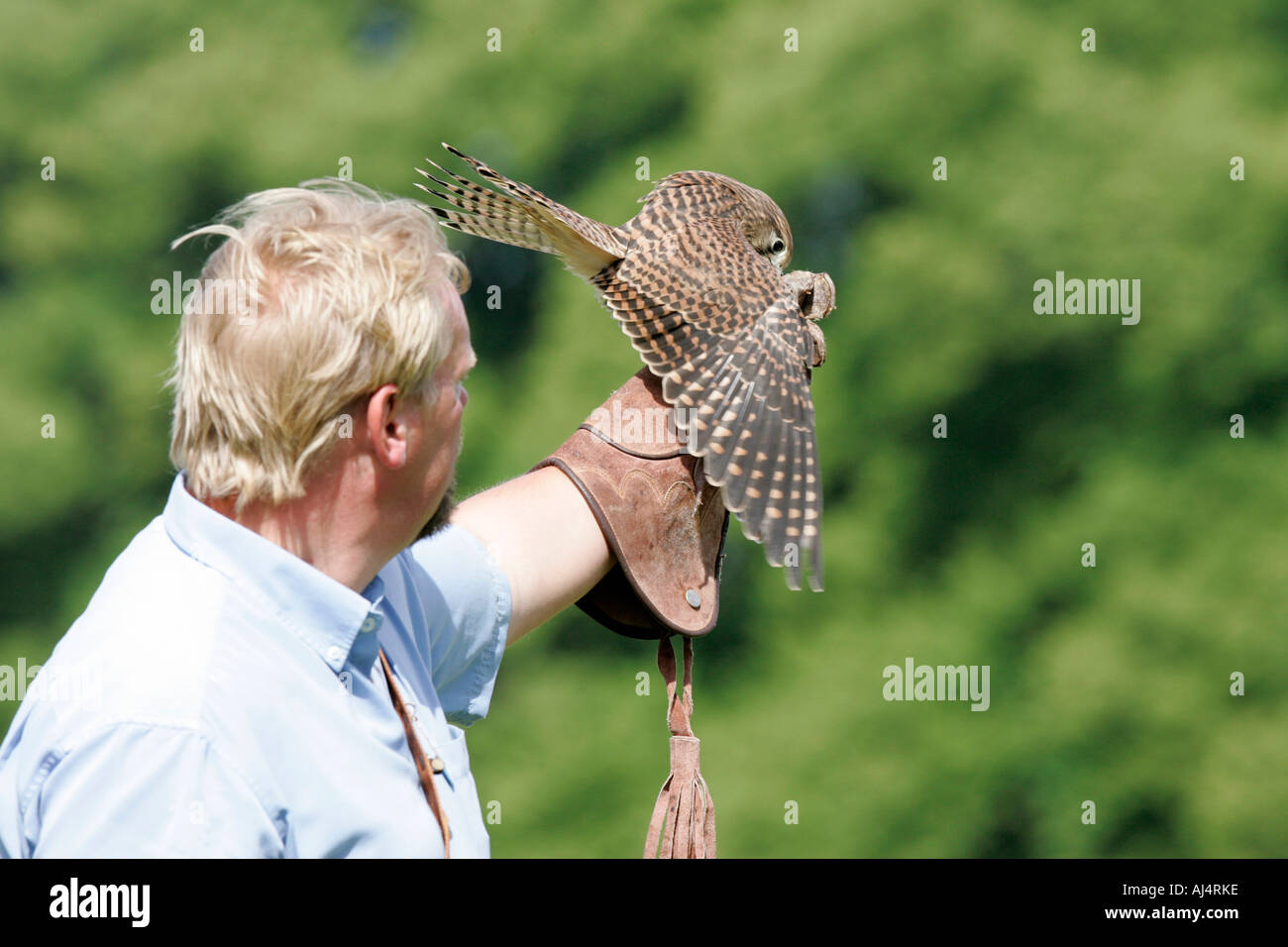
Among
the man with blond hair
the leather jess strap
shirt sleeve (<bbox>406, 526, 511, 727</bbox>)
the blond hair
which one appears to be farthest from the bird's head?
the leather jess strap

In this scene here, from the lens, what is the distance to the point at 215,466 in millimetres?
1313

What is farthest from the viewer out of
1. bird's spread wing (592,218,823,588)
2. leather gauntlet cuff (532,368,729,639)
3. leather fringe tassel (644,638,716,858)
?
bird's spread wing (592,218,823,588)

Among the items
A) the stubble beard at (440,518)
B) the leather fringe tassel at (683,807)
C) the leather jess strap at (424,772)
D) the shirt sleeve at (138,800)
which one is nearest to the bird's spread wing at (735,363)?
the leather fringe tassel at (683,807)

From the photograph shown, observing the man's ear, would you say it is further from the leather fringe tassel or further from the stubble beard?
the leather fringe tassel

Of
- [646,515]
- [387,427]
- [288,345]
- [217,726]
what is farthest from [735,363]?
[217,726]

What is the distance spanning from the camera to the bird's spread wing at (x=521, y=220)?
227 centimetres

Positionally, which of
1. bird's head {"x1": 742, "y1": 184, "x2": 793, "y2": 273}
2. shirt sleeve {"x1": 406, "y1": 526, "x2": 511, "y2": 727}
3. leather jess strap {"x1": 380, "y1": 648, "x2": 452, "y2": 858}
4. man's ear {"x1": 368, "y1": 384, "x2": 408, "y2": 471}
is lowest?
leather jess strap {"x1": 380, "y1": 648, "x2": 452, "y2": 858}

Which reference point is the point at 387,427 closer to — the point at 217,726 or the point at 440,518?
the point at 440,518

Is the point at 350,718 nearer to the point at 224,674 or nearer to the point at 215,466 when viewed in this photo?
the point at 224,674

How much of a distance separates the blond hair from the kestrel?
0.84m

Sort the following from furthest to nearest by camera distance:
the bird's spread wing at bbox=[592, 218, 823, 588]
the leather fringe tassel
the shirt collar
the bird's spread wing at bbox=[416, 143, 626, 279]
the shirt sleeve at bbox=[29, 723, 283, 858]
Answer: the bird's spread wing at bbox=[416, 143, 626, 279], the bird's spread wing at bbox=[592, 218, 823, 588], the leather fringe tassel, the shirt collar, the shirt sleeve at bbox=[29, 723, 283, 858]

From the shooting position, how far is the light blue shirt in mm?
1104

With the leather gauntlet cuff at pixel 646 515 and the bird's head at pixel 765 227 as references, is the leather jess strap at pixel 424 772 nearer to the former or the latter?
the leather gauntlet cuff at pixel 646 515

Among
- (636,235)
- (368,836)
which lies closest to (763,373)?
(636,235)
